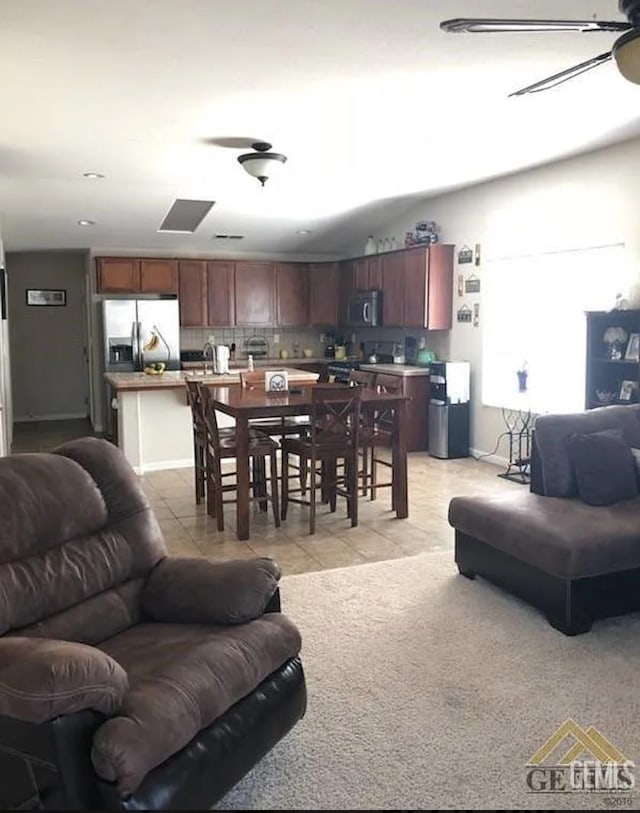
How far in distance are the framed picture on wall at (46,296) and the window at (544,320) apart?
6261mm

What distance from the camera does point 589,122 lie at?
4.59 m

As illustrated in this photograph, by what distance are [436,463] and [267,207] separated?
129 inches

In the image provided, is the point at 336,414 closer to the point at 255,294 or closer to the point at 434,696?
the point at 434,696

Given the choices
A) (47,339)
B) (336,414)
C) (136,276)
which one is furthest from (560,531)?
(47,339)

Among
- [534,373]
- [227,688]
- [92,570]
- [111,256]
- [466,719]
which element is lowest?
[466,719]

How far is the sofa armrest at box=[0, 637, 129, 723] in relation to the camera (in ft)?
5.33

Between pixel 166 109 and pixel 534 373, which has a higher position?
pixel 166 109

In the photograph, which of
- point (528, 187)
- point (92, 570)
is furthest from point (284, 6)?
point (528, 187)

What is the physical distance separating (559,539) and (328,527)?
1.94 metres

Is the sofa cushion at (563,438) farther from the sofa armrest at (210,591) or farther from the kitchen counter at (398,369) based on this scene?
the kitchen counter at (398,369)

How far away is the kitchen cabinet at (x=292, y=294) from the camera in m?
9.40

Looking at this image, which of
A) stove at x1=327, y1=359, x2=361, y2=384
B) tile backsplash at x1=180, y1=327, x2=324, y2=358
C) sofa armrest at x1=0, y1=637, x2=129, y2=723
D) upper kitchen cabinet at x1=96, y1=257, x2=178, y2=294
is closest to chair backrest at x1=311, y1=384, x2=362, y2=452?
sofa armrest at x1=0, y1=637, x2=129, y2=723

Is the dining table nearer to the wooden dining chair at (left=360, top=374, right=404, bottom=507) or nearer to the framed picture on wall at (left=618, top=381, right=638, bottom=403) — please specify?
the wooden dining chair at (left=360, top=374, right=404, bottom=507)

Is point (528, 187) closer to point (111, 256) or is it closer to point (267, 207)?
point (267, 207)
